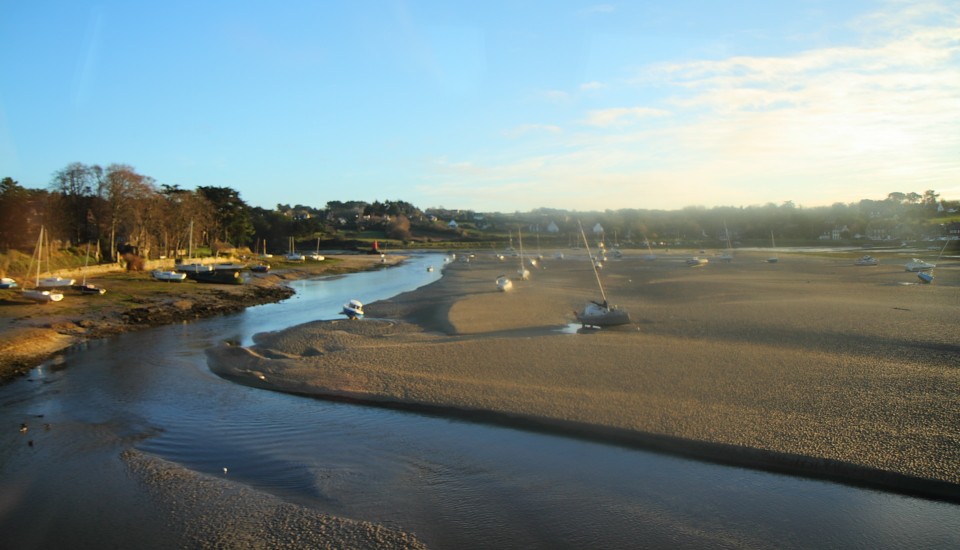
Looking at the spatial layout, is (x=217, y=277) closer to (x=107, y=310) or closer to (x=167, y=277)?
(x=167, y=277)

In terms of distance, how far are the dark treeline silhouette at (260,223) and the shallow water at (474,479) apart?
4194 centimetres

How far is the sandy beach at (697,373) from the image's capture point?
11.7 meters

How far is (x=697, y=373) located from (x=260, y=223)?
12405 centimetres

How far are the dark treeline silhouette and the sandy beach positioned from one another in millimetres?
35465

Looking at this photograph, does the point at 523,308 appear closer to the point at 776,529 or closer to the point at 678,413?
the point at 678,413

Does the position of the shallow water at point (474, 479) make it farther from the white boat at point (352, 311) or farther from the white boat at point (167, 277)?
the white boat at point (167, 277)

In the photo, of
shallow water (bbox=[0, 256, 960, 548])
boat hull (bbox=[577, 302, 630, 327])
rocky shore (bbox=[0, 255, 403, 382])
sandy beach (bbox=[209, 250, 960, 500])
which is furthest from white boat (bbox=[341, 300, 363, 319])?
shallow water (bbox=[0, 256, 960, 548])

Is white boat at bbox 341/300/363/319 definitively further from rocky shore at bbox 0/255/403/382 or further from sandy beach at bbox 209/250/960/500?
rocky shore at bbox 0/255/403/382

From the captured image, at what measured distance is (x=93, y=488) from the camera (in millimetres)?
10625

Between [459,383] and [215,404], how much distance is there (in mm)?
6490

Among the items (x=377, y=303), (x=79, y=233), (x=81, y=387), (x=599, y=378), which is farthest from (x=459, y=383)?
(x=79, y=233)

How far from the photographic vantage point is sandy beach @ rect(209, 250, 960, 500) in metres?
11.7

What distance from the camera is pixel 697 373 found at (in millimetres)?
16656

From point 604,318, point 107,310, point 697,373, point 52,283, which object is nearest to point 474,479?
point 697,373
